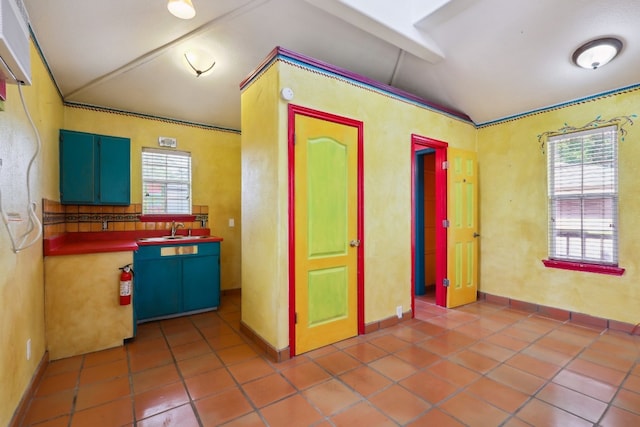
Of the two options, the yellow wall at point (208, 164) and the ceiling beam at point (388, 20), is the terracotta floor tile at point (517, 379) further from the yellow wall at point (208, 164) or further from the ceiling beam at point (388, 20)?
the yellow wall at point (208, 164)

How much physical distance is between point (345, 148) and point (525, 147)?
2.63m

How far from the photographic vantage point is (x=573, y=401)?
1.99m

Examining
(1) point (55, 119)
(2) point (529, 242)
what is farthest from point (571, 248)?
(1) point (55, 119)

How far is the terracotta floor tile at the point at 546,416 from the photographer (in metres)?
1.78

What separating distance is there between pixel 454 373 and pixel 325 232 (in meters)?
1.59

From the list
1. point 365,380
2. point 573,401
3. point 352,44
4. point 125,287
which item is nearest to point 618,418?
point 573,401

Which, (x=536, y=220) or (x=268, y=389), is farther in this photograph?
(x=536, y=220)

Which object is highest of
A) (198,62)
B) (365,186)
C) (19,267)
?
(198,62)

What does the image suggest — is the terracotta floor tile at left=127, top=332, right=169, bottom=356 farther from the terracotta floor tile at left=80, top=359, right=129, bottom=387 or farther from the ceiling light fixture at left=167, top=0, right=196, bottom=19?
the ceiling light fixture at left=167, top=0, right=196, bottom=19

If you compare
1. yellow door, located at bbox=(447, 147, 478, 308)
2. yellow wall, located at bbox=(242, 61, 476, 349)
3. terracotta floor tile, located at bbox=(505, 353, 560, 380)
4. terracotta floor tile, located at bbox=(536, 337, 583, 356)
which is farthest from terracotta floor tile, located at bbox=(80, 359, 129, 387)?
terracotta floor tile, located at bbox=(536, 337, 583, 356)

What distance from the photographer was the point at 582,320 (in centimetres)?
337

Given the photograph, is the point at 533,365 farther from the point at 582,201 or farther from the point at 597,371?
the point at 582,201

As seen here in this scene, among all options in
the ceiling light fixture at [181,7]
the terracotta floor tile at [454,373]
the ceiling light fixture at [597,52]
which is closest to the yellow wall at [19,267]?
the ceiling light fixture at [181,7]

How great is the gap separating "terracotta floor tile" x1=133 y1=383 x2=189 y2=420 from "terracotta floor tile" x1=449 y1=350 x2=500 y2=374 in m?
2.21
